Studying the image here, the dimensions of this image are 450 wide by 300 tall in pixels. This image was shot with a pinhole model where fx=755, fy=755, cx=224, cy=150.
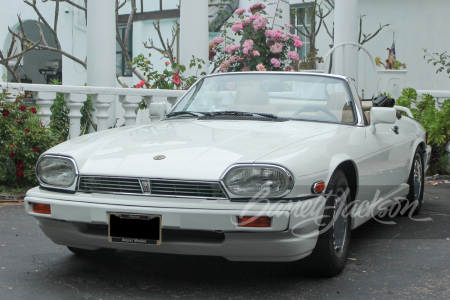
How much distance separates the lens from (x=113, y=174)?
4.10m

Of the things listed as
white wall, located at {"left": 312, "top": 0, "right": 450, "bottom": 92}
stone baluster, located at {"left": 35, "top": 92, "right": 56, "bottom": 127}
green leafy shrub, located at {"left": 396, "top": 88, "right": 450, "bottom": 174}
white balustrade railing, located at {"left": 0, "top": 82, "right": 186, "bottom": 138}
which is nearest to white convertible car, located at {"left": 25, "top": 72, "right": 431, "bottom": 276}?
white balustrade railing, located at {"left": 0, "top": 82, "right": 186, "bottom": 138}

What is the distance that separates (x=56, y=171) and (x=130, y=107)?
16.3ft

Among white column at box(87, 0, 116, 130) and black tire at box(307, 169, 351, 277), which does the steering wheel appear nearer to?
black tire at box(307, 169, 351, 277)

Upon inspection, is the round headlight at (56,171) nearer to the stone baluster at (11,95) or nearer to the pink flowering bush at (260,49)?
the stone baluster at (11,95)

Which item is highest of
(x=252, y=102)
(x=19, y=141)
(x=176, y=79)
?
(x=176, y=79)

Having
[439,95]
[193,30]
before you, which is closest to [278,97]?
[439,95]

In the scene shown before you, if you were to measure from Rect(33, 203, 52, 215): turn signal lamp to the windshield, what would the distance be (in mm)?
1559

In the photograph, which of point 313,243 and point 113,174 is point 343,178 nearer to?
point 313,243

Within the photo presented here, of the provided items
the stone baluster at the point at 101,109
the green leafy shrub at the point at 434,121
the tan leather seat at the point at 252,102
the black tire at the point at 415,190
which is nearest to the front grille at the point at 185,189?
the tan leather seat at the point at 252,102

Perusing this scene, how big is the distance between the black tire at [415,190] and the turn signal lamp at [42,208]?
3.53 meters

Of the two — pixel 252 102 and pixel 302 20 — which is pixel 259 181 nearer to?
pixel 252 102

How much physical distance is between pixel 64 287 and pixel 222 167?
1.16 m

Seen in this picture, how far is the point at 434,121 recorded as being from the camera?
987cm

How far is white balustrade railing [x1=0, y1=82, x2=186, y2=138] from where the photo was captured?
836cm
